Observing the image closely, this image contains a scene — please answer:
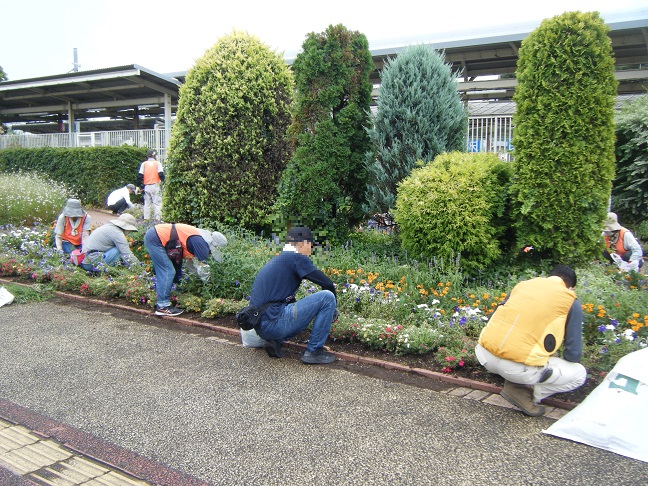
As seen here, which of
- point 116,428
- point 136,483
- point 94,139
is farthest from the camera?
point 94,139

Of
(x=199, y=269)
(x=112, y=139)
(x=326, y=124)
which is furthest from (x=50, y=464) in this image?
(x=112, y=139)

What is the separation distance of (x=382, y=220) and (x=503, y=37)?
9.20 metres

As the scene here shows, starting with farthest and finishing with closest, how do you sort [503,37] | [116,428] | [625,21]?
[503,37]
[625,21]
[116,428]

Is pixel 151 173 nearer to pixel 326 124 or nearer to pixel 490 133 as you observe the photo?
pixel 326 124

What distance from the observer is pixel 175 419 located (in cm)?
378

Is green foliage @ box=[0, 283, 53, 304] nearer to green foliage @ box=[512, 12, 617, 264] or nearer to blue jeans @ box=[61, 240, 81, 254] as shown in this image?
blue jeans @ box=[61, 240, 81, 254]

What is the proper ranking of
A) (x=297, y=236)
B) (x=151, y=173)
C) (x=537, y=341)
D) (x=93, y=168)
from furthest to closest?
(x=93, y=168) → (x=151, y=173) → (x=297, y=236) → (x=537, y=341)

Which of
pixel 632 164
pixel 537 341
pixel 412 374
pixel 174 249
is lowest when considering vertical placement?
pixel 412 374

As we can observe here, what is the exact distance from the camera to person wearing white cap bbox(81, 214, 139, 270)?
7.72m

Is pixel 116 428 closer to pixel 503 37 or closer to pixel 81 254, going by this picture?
pixel 81 254

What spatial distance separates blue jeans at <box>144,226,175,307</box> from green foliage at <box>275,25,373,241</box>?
1923 millimetres

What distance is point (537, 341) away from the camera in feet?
12.0

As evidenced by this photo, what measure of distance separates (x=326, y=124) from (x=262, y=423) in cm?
454

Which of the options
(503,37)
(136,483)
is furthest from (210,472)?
(503,37)
